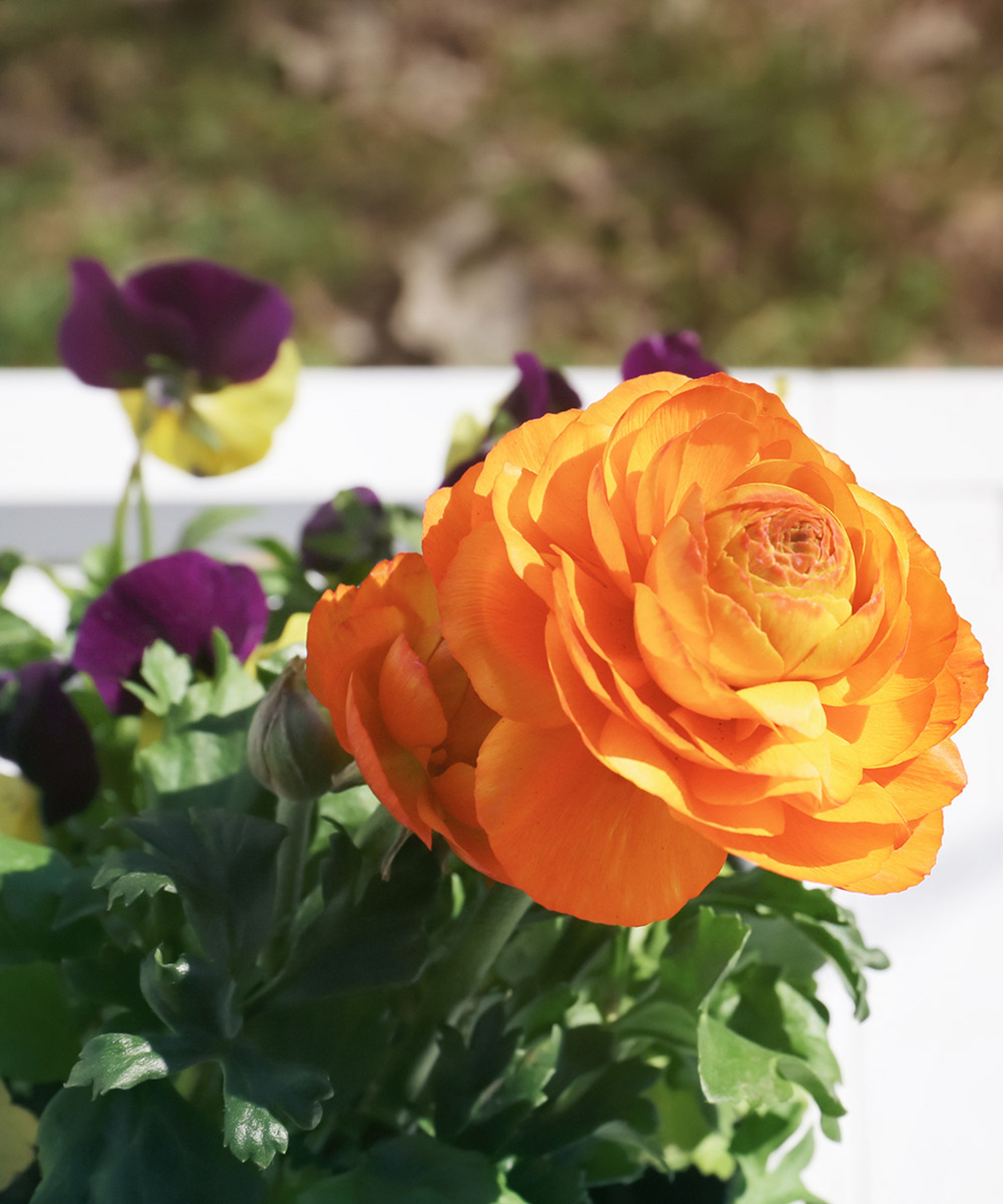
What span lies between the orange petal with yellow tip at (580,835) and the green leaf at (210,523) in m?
0.32

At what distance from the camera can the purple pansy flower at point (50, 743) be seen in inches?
15.9

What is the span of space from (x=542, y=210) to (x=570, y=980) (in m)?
1.44

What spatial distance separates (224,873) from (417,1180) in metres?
0.09

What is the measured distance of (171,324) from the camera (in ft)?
1.59

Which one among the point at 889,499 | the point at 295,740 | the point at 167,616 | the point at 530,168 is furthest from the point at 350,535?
the point at 530,168

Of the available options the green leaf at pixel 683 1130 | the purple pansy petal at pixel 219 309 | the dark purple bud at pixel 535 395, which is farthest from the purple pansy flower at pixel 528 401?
the green leaf at pixel 683 1130

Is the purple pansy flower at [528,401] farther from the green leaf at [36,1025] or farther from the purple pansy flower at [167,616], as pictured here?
the green leaf at [36,1025]

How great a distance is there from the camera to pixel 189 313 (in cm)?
49

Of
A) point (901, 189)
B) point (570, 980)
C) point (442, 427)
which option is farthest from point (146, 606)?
point (901, 189)

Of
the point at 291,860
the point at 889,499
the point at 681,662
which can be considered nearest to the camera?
the point at 681,662

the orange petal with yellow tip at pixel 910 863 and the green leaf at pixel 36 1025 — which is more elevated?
the orange petal with yellow tip at pixel 910 863

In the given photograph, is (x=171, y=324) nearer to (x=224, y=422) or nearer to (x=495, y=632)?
(x=224, y=422)

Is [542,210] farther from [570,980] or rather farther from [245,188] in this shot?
[570,980]

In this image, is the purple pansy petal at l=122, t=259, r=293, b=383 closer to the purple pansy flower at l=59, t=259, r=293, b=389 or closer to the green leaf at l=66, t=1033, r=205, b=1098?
the purple pansy flower at l=59, t=259, r=293, b=389
